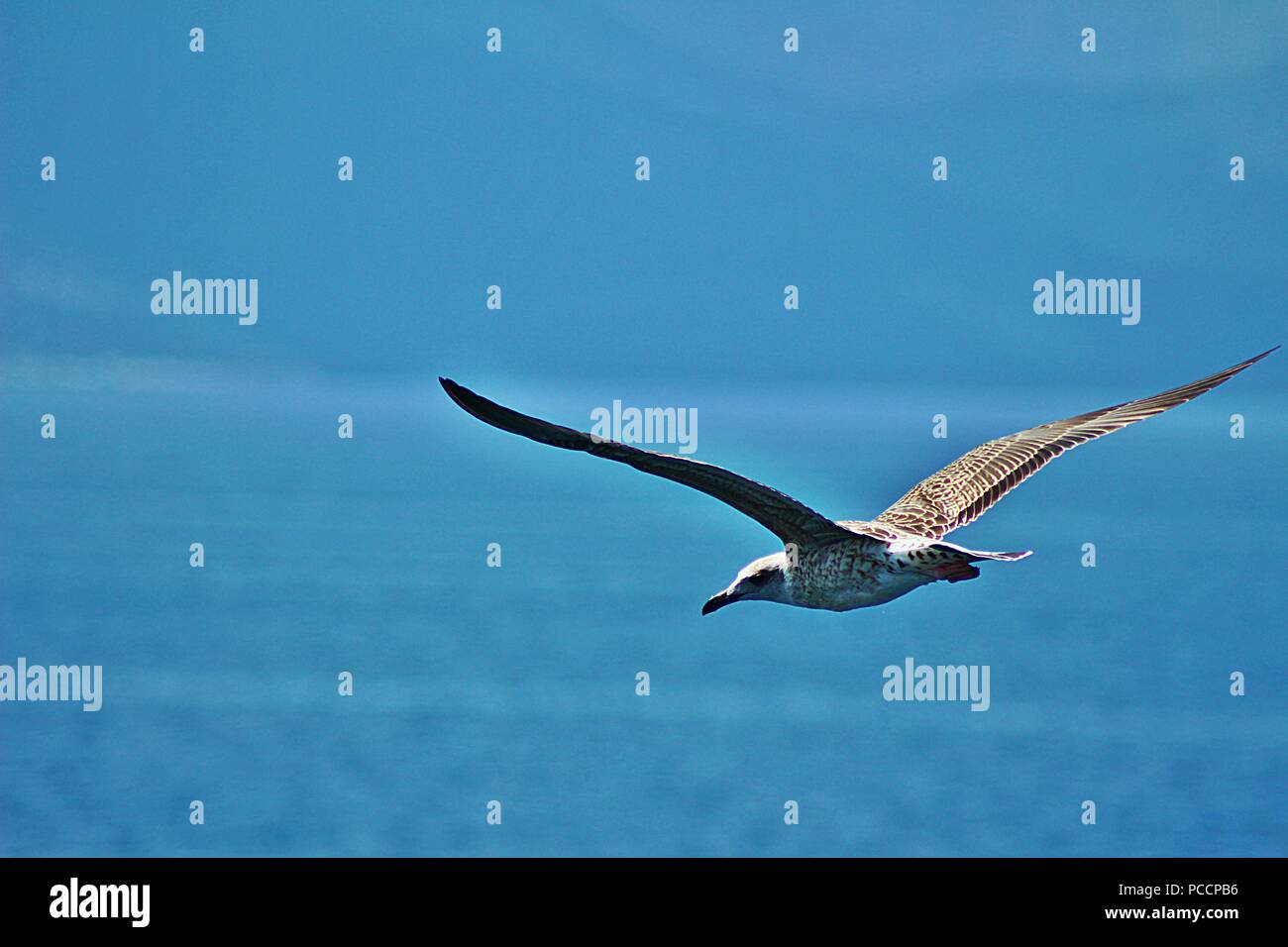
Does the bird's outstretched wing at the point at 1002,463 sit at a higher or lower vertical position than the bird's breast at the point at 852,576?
higher

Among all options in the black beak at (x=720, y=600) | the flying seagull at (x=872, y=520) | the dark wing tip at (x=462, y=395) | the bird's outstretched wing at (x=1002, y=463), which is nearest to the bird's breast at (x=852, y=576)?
the flying seagull at (x=872, y=520)

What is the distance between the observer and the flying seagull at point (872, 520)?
844 centimetres

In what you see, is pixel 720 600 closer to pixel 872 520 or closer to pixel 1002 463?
pixel 872 520

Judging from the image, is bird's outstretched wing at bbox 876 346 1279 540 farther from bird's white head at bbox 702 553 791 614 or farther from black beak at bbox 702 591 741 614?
black beak at bbox 702 591 741 614

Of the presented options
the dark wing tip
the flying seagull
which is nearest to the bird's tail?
the flying seagull

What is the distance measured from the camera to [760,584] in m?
10.5

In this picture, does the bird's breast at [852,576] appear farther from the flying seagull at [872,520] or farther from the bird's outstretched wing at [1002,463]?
the bird's outstretched wing at [1002,463]

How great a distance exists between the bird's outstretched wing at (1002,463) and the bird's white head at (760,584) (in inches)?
39.7

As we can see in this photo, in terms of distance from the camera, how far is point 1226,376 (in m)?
11.1

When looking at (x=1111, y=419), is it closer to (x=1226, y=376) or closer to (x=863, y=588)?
(x=1226, y=376)

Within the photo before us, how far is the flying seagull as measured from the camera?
332 inches

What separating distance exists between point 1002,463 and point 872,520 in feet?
4.29

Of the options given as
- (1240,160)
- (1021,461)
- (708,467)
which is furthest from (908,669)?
(1240,160)

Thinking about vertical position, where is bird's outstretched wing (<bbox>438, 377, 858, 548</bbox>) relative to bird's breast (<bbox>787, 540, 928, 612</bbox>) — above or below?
above
